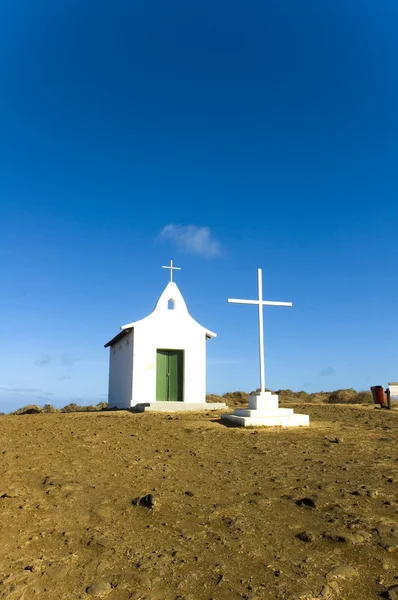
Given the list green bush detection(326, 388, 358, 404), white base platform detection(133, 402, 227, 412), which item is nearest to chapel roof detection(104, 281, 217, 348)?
Answer: white base platform detection(133, 402, 227, 412)

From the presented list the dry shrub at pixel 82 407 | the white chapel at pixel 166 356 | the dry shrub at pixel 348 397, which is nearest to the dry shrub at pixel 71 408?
the dry shrub at pixel 82 407

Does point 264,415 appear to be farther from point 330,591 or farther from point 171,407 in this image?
point 330,591

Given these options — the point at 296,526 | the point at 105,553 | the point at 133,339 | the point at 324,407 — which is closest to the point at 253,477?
the point at 296,526

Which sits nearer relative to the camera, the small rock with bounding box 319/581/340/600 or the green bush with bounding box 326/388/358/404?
the small rock with bounding box 319/581/340/600

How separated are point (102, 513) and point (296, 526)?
2.36 metres

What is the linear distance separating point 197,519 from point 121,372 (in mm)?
16008

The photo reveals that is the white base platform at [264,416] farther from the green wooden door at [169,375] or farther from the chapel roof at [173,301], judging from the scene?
the chapel roof at [173,301]

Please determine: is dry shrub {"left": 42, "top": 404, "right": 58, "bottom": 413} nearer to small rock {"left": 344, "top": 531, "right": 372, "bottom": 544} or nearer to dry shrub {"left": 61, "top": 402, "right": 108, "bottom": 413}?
dry shrub {"left": 61, "top": 402, "right": 108, "bottom": 413}

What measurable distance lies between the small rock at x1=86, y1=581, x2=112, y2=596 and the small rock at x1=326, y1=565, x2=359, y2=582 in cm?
200

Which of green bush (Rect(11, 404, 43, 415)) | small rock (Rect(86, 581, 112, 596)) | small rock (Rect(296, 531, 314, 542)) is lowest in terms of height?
small rock (Rect(86, 581, 112, 596))

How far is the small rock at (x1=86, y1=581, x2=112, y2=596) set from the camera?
14.0 feet

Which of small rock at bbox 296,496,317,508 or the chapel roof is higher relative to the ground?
the chapel roof

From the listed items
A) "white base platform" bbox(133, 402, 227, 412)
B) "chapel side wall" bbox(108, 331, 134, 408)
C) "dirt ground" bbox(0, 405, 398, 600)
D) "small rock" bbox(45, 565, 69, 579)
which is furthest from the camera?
"chapel side wall" bbox(108, 331, 134, 408)

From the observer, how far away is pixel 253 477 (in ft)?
24.7
